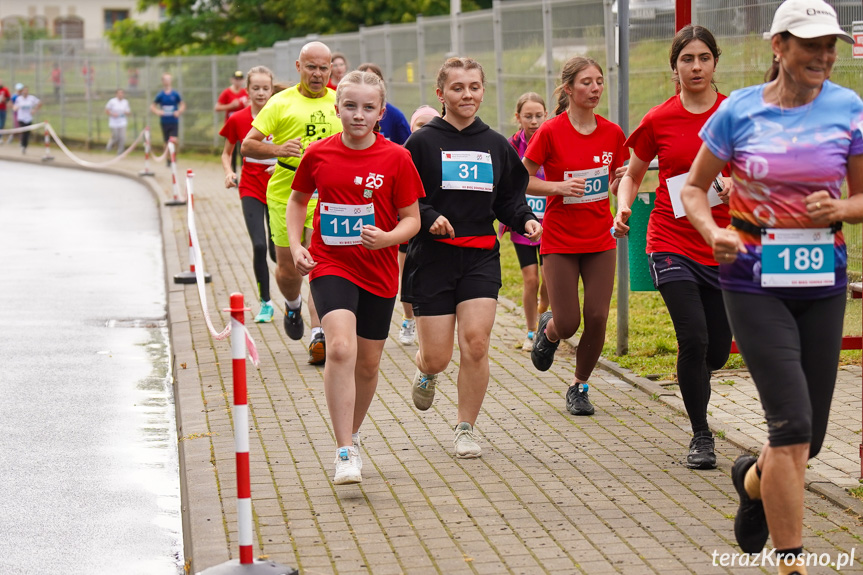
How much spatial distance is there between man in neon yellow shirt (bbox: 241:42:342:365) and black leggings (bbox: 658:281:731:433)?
3.28 meters

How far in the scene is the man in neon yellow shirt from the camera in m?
9.10

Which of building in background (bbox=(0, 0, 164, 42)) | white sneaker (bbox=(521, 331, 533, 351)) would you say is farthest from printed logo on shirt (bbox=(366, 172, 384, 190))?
building in background (bbox=(0, 0, 164, 42))

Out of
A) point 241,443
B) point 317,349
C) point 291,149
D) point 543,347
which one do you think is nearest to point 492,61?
point 317,349

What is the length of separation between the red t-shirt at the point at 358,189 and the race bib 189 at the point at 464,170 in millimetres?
353

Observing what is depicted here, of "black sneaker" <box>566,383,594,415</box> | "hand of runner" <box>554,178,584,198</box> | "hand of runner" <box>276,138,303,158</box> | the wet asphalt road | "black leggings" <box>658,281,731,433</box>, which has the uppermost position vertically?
"hand of runner" <box>276,138,303,158</box>

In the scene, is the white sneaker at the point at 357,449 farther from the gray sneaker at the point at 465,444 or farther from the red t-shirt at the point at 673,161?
the red t-shirt at the point at 673,161

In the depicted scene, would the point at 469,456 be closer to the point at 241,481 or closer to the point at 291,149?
the point at 241,481

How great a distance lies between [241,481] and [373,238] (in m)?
1.54

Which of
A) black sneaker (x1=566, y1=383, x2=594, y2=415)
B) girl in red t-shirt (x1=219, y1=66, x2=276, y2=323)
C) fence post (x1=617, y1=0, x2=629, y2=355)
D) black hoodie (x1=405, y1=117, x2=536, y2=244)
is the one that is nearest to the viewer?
black hoodie (x1=405, y1=117, x2=536, y2=244)

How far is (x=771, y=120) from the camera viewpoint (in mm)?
4516

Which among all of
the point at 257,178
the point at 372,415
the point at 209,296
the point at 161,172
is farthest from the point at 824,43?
the point at 161,172

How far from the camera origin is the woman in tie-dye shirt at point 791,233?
4.44 m

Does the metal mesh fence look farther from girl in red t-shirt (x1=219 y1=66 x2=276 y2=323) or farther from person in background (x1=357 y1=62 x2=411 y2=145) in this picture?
girl in red t-shirt (x1=219 y1=66 x2=276 y2=323)

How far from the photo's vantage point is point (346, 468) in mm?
6059
